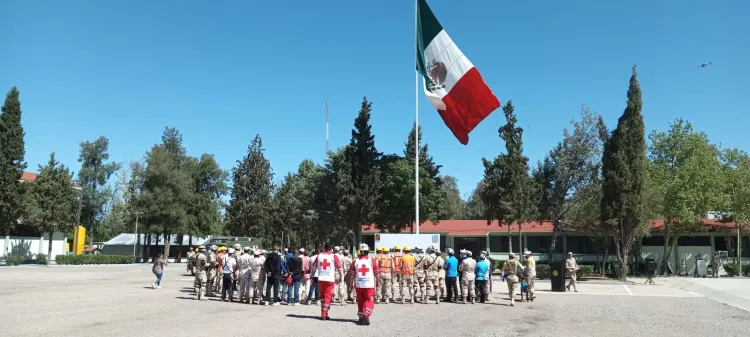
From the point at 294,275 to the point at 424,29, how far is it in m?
11.0

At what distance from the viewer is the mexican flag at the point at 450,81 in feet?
60.5

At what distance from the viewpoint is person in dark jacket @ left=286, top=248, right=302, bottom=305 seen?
1502 cm

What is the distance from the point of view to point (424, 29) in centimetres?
2067

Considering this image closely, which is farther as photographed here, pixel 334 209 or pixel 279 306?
pixel 334 209

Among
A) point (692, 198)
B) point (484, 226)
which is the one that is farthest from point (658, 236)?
point (484, 226)

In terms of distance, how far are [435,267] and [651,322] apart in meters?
6.02

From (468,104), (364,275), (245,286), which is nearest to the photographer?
(364,275)

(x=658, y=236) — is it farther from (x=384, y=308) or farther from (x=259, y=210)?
(x=259, y=210)

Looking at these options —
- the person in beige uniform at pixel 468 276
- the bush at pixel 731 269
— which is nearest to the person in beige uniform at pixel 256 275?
the person in beige uniform at pixel 468 276

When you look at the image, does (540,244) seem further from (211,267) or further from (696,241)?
(211,267)

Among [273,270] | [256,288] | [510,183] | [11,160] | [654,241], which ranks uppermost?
[11,160]

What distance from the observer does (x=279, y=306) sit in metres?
14.6

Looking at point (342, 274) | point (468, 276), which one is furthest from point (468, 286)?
point (342, 274)

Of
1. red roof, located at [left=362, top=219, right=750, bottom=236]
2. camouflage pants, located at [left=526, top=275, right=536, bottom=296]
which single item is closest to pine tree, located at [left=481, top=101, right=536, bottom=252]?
red roof, located at [left=362, top=219, right=750, bottom=236]
